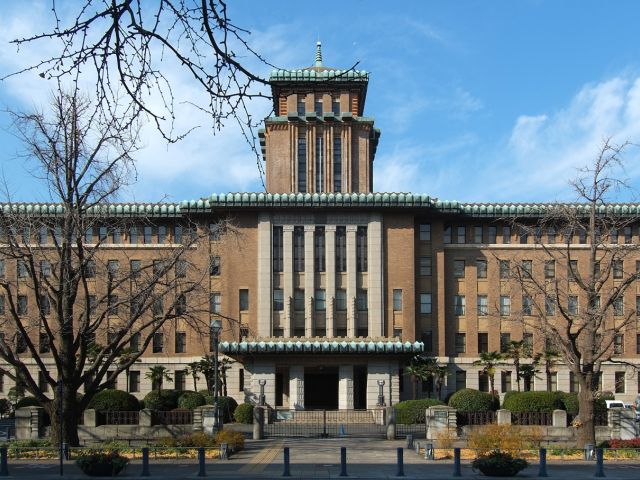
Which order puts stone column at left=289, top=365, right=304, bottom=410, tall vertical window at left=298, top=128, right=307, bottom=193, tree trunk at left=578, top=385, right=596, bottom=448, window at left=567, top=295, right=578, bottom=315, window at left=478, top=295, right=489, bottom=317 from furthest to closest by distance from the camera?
1. tall vertical window at left=298, top=128, right=307, bottom=193
2. window at left=478, top=295, right=489, bottom=317
3. stone column at left=289, top=365, right=304, bottom=410
4. window at left=567, top=295, right=578, bottom=315
5. tree trunk at left=578, top=385, right=596, bottom=448

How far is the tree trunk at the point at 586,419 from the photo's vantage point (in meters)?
33.3

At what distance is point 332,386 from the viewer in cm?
6600

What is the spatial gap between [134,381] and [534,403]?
120 ft

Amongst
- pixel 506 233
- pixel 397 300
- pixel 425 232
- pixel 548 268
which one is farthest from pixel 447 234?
pixel 548 268

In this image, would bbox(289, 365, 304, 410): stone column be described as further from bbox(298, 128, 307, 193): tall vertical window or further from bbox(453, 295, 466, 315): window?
bbox(298, 128, 307, 193): tall vertical window

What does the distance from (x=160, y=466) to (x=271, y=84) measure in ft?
80.1

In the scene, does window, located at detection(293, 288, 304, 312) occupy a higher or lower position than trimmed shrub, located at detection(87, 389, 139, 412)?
higher

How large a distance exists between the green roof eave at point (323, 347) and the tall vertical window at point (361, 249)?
10.1 meters

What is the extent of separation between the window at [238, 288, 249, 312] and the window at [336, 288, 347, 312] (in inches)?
277

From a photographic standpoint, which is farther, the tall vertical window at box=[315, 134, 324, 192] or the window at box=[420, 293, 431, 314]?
the tall vertical window at box=[315, 134, 324, 192]

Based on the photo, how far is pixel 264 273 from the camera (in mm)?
66000

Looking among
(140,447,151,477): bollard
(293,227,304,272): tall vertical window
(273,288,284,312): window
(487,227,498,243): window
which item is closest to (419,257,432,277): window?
(487,227,498,243): window

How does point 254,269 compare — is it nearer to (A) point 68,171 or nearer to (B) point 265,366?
(B) point 265,366

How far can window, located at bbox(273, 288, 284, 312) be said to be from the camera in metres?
66.2
